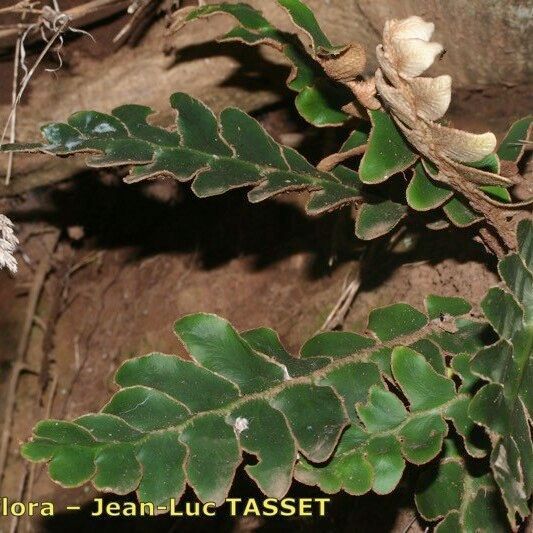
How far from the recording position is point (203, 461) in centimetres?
131

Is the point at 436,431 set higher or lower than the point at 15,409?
higher

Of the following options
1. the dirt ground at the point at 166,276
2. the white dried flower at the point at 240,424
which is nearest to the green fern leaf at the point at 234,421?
the white dried flower at the point at 240,424

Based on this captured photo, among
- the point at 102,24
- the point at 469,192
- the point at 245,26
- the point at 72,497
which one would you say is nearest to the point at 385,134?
the point at 469,192

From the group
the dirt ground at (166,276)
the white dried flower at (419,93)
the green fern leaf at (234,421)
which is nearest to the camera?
the white dried flower at (419,93)

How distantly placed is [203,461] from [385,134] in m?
0.63

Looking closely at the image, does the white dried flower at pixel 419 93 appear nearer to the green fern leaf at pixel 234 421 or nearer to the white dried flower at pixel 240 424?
the green fern leaf at pixel 234 421

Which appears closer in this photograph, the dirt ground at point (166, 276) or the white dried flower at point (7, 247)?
the white dried flower at point (7, 247)

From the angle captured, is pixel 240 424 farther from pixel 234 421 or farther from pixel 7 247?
pixel 7 247

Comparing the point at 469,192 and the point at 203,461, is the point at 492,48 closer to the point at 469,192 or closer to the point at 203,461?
the point at 469,192

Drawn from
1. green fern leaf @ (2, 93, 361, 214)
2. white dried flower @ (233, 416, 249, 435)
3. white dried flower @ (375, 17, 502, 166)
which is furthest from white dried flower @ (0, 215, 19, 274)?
white dried flower @ (375, 17, 502, 166)

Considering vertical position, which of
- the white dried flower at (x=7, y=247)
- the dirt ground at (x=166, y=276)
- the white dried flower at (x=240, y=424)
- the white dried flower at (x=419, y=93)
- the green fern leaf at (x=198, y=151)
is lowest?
the dirt ground at (x=166, y=276)

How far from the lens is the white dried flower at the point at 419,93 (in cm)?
113

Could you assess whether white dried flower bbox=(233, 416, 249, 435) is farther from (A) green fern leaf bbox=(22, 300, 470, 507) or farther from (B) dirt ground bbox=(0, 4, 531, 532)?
(B) dirt ground bbox=(0, 4, 531, 532)

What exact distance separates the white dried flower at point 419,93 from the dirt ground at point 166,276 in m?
0.69
